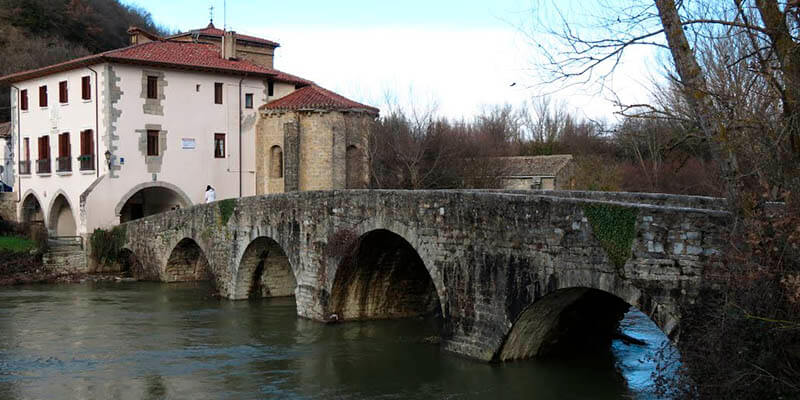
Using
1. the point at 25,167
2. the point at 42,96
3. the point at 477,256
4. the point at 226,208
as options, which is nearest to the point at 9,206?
the point at 25,167

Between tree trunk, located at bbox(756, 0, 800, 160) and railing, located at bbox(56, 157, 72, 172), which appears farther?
railing, located at bbox(56, 157, 72, 172)

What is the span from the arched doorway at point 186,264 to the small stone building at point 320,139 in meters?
5.01

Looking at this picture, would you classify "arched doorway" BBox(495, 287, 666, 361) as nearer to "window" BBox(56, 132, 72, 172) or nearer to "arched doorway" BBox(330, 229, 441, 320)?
"arched doorway" BBox(330, 229, 441, 320)

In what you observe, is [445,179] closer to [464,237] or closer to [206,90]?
[206,90]

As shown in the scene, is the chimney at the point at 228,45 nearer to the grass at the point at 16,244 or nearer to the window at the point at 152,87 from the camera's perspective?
the window at the point at 152,87

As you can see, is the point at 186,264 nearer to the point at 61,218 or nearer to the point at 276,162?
the point at 276,162

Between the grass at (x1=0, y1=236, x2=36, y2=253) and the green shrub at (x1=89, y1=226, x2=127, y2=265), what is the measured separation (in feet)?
6.66

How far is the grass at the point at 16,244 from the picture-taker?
2641 centimetres

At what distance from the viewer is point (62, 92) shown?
29.9 meters

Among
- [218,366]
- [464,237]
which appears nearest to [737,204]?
[464,237]

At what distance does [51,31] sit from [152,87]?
1150 inches

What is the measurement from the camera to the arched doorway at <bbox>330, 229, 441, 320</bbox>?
16.2 meters

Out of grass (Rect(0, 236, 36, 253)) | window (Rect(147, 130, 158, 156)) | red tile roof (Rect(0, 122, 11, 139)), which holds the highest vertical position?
red tile roof (Rect(0, 122, 11, 139))

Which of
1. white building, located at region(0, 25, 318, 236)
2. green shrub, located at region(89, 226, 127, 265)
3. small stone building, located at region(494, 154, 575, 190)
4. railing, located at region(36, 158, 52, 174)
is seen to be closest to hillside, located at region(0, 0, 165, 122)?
white building, located at region(0, 25, 318, 236)
